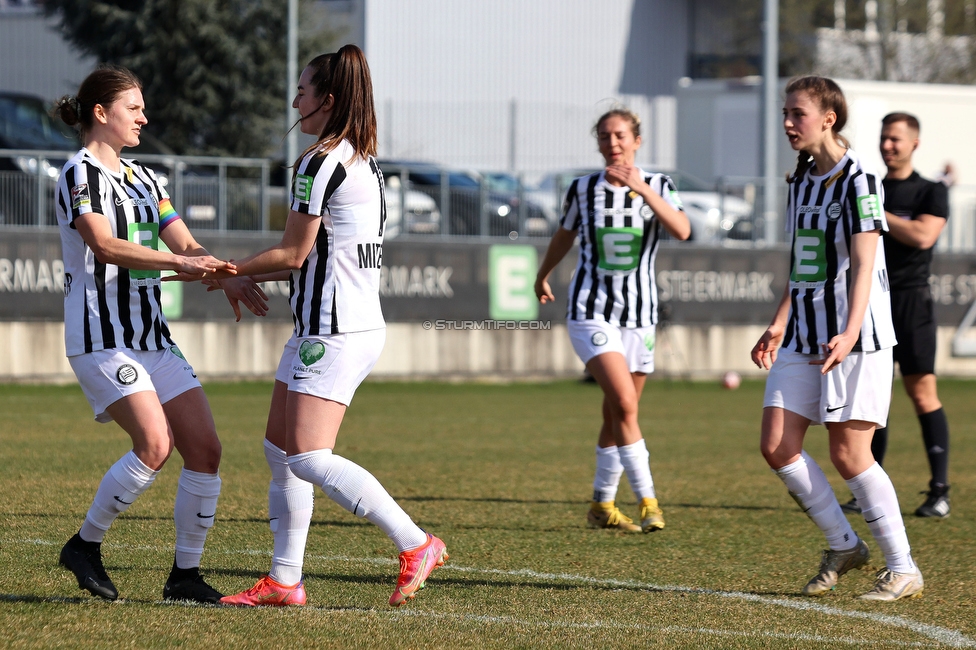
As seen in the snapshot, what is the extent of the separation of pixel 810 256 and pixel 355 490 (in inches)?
81.5

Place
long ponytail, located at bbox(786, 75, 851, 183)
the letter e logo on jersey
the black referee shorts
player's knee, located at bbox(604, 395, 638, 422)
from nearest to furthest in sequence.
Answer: long ponytail, located at bbox(786, 75, 851, 183)
player's knee, located at bbox(604, 395, 638, 422)
the black referee shorts
the letter e logo on jersey

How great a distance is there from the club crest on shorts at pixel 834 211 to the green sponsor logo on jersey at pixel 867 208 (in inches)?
3.7

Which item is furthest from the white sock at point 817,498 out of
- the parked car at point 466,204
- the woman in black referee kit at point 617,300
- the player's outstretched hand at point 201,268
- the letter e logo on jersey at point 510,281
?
the parked car at point 466,204

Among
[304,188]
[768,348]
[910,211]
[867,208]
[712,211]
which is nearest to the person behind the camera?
[304,188]

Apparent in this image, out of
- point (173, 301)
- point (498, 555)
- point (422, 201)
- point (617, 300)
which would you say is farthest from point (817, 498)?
point (422, 201)

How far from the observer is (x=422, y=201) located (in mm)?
18219

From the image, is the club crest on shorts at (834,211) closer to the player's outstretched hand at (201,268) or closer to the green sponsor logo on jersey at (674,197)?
the green sponsor logo on jersey at (674,197)

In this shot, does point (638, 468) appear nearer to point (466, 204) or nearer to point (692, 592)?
point (692, 592)

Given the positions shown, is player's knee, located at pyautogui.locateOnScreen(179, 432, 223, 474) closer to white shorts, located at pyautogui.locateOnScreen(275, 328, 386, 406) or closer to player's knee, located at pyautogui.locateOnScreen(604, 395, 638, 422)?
white shorts, located at pyautogui.locateOnScreen(275, 328, 386, 406)

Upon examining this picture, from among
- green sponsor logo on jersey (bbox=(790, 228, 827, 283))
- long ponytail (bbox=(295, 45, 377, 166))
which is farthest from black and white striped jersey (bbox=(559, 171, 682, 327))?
long ponytail (bbox=(295, 45, 377, 166))

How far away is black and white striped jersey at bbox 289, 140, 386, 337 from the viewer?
14.5 feet

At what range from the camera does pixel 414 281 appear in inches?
685

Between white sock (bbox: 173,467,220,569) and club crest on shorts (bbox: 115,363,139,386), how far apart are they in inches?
16.1

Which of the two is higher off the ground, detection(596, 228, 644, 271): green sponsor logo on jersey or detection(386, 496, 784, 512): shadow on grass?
detection(596, 228, 644, 271): green sponsor logo on jersey
